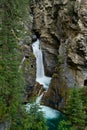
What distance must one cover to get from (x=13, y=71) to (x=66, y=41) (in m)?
11.8

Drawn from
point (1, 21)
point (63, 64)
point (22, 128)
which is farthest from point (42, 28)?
point (22, 128)

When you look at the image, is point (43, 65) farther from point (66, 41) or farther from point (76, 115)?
point (76, 115)

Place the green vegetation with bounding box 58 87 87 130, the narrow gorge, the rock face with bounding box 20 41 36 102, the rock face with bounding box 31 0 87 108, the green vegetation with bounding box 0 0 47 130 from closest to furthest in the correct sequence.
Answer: the green vegetation with bounding box 0 0 47 130
the narrow gorge
the green vegetation with bounding box 58 87 87 130
the rock face with bounding box 31 0 87 108
the rock face with bounding box 20 41 36 102

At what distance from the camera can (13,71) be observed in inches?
728

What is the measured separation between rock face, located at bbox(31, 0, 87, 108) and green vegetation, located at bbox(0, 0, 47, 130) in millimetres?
8969

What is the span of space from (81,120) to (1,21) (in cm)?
848

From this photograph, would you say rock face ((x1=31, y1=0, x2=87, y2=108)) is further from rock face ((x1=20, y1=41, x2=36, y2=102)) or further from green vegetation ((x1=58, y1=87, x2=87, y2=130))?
green vegetation ((x1=58, y1=87, x2=87, y2=130))

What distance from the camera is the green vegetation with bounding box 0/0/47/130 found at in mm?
18016

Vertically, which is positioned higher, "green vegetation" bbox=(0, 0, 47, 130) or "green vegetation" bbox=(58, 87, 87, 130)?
"green vegetation" bbox=(0, 0, 47, 130)

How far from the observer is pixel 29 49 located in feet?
100

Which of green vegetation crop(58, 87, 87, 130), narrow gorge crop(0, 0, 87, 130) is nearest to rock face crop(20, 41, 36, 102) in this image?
narrow gorge crop(0, 0, 87, 130)

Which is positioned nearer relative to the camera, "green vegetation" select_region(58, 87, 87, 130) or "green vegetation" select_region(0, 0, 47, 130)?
"green vegetation" select_region(0, 0, 47, 130)

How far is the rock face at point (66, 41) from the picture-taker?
27297 mm

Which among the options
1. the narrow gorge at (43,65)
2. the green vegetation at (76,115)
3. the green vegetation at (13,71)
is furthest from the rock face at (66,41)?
the green vegetation at (13,71)
